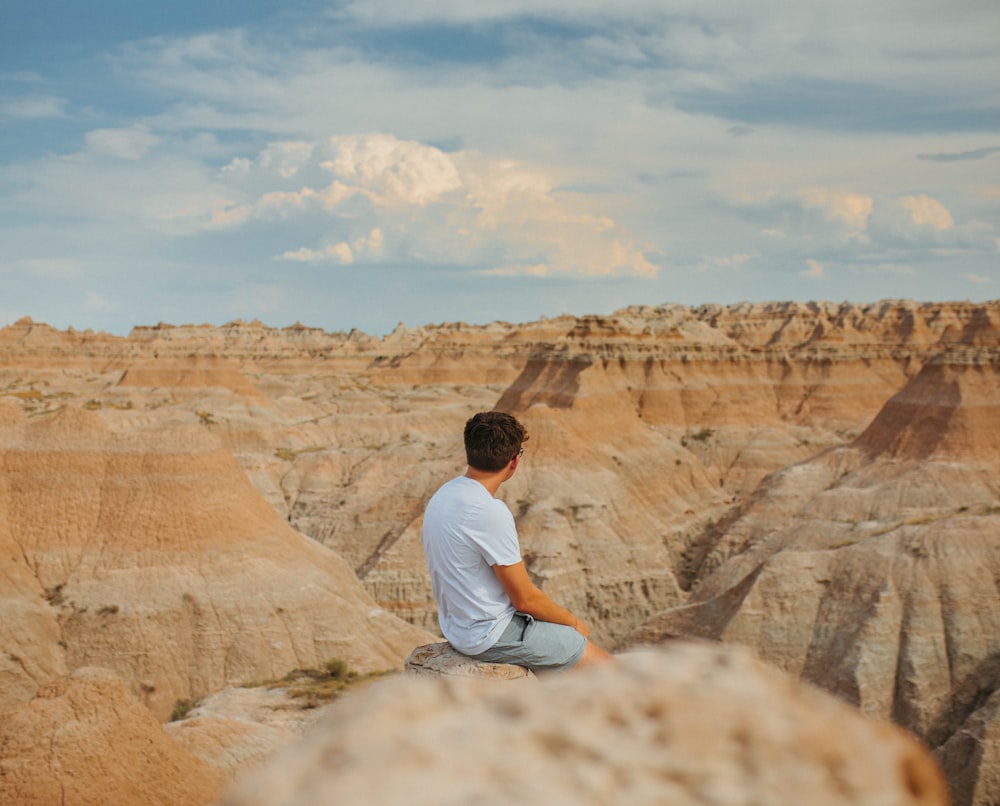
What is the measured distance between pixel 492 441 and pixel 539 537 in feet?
141

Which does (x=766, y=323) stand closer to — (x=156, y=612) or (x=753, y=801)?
(x=156, y=612)

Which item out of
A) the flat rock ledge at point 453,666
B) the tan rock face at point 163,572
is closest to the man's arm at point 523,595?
the flat rock ledge at point 453,666

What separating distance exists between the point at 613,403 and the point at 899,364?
51564 mm

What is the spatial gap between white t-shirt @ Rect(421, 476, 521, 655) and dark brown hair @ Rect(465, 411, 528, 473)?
0.80 feet

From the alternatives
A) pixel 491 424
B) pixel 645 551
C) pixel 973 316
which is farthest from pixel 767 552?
pixel 973 316

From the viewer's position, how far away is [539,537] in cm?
4856

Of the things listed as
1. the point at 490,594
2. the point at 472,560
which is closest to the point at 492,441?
the point at 472,560

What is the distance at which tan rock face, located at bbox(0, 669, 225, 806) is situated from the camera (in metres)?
14.6

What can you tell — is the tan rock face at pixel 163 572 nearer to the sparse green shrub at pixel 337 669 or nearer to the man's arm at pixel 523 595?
the sparse green shrub at pixel 337 669

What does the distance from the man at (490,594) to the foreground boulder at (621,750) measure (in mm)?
3057

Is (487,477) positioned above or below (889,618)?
above

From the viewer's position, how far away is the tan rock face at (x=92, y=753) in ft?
47.9

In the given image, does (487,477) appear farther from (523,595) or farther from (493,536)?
(523,595)

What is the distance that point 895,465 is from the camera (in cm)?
5091
